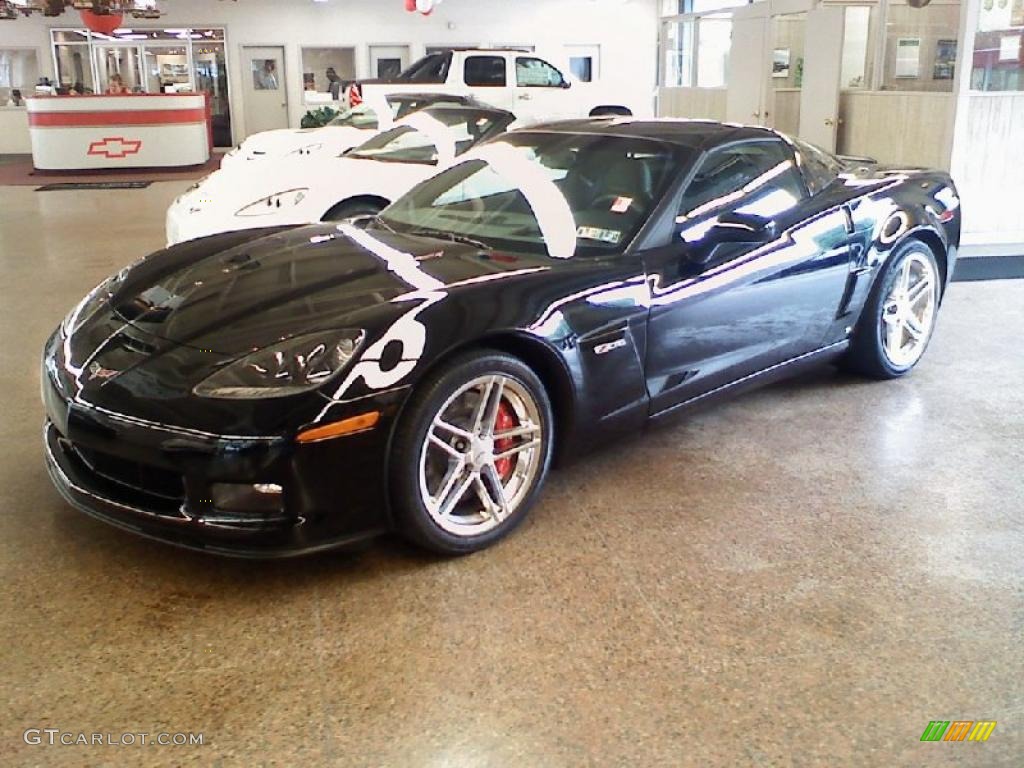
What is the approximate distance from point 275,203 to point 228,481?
13.9 ft

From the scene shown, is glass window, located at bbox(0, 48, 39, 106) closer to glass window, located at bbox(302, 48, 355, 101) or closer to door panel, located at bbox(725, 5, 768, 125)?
glass window, located at bbox(302, 48, 355, 101)

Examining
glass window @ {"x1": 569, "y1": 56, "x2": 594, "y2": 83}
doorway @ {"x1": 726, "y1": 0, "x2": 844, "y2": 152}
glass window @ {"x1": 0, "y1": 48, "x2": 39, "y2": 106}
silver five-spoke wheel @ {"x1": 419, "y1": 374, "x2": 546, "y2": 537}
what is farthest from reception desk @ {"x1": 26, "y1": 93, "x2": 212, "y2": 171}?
silver five-spoke wheel @ {"x1": 419, "y1": 374, "x2": 546, "y2": 537}

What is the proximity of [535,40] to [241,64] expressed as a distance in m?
6.71

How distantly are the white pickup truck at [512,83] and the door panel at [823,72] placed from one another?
4.17 m

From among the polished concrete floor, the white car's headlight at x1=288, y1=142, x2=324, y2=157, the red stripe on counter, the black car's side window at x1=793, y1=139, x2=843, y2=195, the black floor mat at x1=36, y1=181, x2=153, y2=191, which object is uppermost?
the red stripe on counter

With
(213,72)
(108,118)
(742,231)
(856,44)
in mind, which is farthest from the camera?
(213,72)

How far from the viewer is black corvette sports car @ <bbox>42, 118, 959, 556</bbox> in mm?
2639

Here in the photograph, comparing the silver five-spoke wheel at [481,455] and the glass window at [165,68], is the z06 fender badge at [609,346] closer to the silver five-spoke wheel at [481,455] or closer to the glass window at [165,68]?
the silver five-spoke wheel at [481,455]

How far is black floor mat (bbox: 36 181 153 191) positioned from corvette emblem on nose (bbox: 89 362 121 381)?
41.3ft

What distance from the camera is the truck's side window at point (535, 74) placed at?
1452 cm

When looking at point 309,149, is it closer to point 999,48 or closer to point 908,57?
point 908,57

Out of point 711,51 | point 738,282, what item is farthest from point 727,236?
point 711,51

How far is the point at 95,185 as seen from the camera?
14.7m

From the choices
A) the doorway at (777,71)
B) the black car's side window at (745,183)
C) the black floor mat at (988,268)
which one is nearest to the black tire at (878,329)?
the black car's side window at (745,183)
